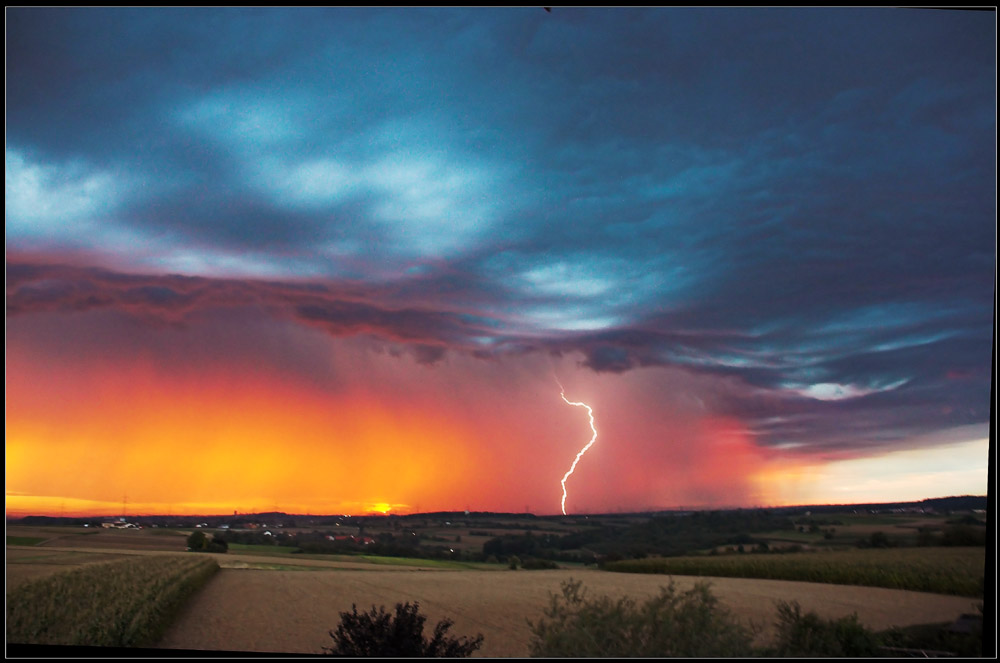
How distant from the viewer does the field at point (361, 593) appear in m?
9.25

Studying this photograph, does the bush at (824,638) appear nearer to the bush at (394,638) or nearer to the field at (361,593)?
the field at (361,593)

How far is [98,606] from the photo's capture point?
9773 mm

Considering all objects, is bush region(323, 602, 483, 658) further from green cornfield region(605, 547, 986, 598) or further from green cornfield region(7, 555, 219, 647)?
green cornfield region(605, 547, 986, 598)

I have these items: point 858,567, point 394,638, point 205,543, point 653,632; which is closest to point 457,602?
point 394,638

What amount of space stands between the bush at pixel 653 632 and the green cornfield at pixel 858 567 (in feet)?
8.94

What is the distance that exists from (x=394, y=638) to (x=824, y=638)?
17.2 ft

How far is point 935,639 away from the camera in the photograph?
8.58 metres

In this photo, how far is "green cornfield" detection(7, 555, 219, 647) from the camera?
935cm

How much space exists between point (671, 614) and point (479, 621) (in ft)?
A: 10.6

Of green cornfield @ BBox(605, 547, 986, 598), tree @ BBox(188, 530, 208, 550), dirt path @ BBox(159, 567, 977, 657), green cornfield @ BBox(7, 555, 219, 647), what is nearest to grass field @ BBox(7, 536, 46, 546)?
green cornfield @ BBox(7, 555, 219, 647)

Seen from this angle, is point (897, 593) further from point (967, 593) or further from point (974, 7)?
point (974, 7)

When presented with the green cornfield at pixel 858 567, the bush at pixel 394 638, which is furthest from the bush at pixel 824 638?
the bush at pixel 394 638

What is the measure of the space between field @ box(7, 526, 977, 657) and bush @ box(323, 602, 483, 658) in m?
0.52

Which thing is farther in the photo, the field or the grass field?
the grass field
